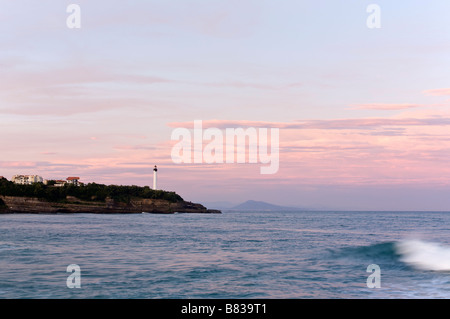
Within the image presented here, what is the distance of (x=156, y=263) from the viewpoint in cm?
2991

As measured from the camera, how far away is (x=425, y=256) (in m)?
36.0

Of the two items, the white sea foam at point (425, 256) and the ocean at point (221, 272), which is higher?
the ocean at point (221, 272)

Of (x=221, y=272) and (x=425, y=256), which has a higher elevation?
(x=221, y=272)

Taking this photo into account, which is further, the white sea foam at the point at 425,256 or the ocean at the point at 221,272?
the white sea foam at the point at 425,256

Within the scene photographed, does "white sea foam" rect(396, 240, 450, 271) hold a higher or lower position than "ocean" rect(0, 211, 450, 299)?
lower

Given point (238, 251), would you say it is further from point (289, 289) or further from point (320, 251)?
point (289, 289)

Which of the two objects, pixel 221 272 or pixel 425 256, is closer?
pixel 221 272

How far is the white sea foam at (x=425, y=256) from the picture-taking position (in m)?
30.9

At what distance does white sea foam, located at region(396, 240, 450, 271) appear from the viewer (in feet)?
102

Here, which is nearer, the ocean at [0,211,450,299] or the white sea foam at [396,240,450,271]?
the ocean at [0,211,450,299]
